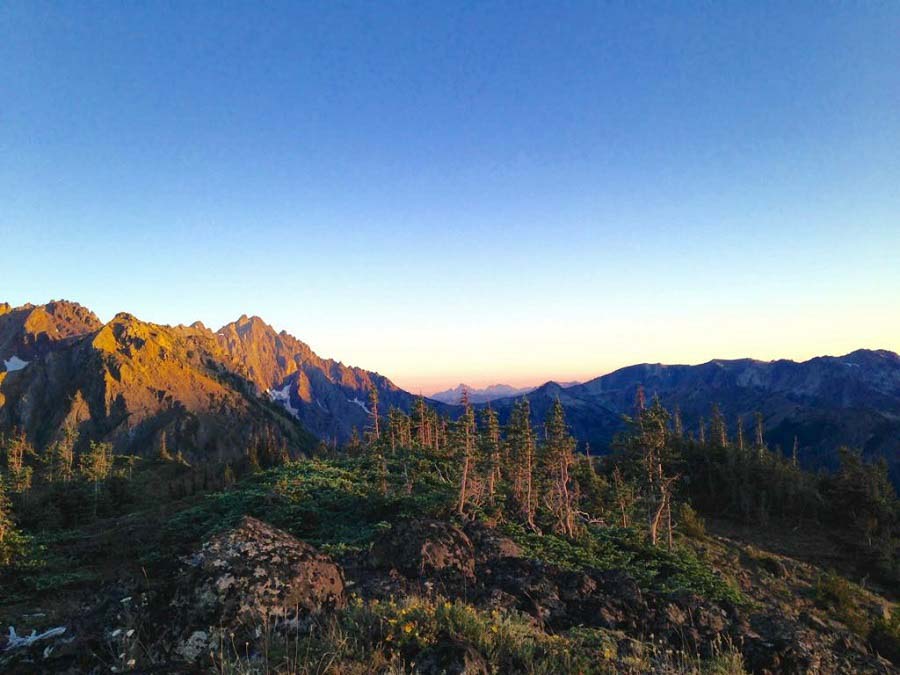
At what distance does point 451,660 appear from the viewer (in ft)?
15.1

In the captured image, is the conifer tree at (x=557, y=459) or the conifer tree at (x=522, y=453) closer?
the conifer tree at (x=557, y=459)

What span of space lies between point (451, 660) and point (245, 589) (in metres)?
3.47

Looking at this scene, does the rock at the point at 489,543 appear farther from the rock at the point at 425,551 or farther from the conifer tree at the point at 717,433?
the conifer tree at the point at 717,433

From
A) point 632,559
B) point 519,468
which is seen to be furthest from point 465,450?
point 632,559

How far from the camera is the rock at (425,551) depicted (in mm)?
13156

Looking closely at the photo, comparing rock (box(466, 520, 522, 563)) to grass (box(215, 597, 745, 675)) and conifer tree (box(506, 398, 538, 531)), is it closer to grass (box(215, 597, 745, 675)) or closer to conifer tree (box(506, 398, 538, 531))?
grass (box(215, 597, 745, 675))

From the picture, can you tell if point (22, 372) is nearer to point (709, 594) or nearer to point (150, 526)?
point (150, 526)

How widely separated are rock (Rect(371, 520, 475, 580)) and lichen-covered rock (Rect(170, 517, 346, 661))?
21.1ft

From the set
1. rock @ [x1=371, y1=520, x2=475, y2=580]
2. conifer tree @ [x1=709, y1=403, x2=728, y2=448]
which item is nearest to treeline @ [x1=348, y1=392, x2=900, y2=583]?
conifer tree @ [x1=709, y1=403, x2=728, y2=448]

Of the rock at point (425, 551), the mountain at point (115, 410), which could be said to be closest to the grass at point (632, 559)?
the rock at point (425, 551)

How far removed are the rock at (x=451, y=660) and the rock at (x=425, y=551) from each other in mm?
8350

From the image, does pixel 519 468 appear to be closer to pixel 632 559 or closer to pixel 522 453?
pixel 522 453

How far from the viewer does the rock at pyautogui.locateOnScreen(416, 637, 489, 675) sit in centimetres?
449

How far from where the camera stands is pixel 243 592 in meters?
6.28
